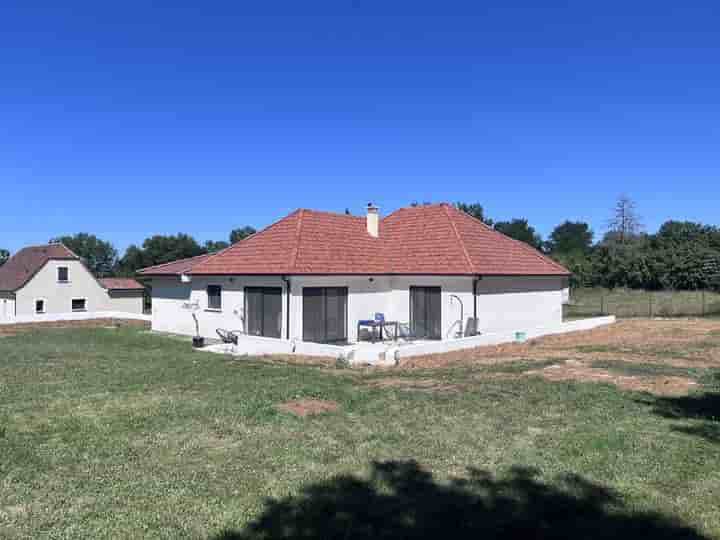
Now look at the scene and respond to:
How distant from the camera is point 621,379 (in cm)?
1199

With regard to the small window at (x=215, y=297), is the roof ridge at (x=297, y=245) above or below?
above

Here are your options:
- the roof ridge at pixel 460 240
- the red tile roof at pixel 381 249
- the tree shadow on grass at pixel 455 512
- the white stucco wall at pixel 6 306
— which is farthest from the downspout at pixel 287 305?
the white stucco wall at pixel 6 306

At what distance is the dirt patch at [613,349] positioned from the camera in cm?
1531

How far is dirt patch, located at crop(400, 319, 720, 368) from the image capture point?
50.2 ft

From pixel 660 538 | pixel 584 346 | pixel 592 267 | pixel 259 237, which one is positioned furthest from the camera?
pixel 592 267

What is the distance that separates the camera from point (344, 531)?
4.84 metres

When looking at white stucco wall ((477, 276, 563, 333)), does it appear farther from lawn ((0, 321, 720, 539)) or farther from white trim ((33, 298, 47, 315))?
white trim ((33, 298, 47, 315))

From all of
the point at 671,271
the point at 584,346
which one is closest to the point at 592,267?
the point at 671,271

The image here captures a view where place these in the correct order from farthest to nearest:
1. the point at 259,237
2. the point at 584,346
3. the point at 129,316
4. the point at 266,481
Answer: the point at 129,316
the point at 259,237
the point at 584,346
the point at 266,481

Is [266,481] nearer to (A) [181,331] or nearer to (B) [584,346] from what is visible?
(B) [584,346]

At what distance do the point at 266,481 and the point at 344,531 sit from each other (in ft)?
4.82

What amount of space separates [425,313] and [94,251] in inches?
3546

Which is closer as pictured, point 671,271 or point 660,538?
point 660,538

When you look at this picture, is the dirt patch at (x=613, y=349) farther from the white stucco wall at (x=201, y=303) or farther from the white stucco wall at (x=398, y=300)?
the white stucco wall at (x=201, y=303)
